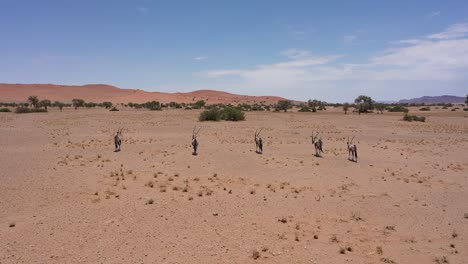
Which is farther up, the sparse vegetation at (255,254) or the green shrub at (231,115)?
the green shrub at (231,115)

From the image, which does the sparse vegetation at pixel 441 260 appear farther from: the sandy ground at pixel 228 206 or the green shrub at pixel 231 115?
the green shrub at pixel 231 115

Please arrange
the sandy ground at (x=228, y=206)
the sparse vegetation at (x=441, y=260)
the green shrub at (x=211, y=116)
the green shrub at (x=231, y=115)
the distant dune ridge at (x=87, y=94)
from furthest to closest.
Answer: the distant dune ridge at (x=87, y=94) → the green shrub at (x=231, y=115) → the green shrub at (x=211, y=116) → the sandy ground at (x=228, y=206) → the sparse vegetation at (x=441, y=260)

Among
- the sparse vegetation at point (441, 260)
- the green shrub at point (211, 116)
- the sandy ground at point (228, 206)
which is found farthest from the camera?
the green shrub at point (211, 116)

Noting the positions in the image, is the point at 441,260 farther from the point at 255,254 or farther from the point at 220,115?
the point at 220,115

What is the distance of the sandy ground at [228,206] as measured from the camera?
36.8 ft

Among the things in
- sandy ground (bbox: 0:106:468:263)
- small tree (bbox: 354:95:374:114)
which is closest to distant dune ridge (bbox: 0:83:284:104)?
small tree (bbox: 354:95:374:114)

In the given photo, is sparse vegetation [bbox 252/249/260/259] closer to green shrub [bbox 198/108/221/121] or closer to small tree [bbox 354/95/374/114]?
green shrub [bbox 198/108/221/121]

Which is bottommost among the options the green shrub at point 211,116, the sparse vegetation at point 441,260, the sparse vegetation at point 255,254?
the sparse vegetation at point 441,260

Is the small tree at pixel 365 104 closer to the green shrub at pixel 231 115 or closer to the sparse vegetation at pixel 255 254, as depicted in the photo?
the green shrub at pixel 231 115

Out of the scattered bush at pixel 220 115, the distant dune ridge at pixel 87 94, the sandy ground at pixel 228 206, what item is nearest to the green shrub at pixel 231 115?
the scattered bush at pixel 220 115

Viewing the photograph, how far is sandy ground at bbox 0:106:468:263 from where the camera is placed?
11.2m

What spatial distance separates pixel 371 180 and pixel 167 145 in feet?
51.1

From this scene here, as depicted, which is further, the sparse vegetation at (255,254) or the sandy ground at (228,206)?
the sandy ground at (228,206)

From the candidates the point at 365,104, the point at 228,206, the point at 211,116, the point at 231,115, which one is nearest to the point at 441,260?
the point at 228,206
